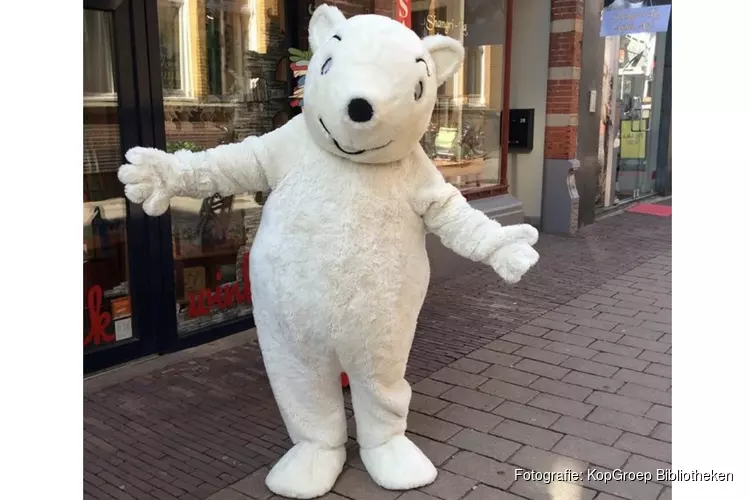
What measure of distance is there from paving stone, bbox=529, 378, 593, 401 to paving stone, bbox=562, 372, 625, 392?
0.22ft

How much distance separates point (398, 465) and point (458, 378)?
149 centimetres

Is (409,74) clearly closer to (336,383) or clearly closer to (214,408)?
(336,383)

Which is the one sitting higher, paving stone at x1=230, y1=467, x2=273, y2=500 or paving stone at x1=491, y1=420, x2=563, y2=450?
paving stone at x1=491, y1=420, x2=563, y2=450

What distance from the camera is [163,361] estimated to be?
500cm

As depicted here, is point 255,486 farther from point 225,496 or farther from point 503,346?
point 503,346

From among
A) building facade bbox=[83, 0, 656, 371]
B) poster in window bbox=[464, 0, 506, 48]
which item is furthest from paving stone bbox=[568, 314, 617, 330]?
poster in window bbox=[464, 0, 506, 48]

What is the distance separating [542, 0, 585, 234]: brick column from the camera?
9273 millimetres

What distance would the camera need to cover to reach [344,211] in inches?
114

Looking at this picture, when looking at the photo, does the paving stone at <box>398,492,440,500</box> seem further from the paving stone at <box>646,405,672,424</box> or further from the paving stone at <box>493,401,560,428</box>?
the paving stone at <box>646,405,672,424</box>

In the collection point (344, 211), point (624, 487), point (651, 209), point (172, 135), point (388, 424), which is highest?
point (172, 135)

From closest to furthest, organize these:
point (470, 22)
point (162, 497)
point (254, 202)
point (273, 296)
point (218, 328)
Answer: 1. point (273, 296)
2. point (162, 497)
3. point (218, 328)
4. point (254, 202)
5. point (470, 22)

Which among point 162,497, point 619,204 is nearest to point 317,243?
point 162,497

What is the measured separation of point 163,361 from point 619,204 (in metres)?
9.78

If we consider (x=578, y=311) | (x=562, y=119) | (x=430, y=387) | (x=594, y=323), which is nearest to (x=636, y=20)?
(x=562, y=119)
